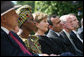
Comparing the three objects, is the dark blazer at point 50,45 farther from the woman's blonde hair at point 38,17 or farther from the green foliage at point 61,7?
the green foliage at point 61,7

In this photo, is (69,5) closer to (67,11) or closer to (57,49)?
(67,11)

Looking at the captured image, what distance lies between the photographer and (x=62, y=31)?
6148 millimetres

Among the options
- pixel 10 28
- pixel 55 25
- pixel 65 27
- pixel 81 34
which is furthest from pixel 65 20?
pixel 10 28

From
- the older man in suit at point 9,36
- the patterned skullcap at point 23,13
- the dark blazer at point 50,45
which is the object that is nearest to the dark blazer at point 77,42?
the dark blazer at point 50,45

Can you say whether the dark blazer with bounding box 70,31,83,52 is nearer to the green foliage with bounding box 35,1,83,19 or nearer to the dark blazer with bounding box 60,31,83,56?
the dark blazer with bounding box 60,31,83,56

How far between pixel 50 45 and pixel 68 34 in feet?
4.93

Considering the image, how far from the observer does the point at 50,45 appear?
4.91 metres

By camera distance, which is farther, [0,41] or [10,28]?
[10,28]

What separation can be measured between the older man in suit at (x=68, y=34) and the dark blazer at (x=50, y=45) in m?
0.38

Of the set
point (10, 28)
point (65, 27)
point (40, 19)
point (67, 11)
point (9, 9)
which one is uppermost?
point (9, 9)

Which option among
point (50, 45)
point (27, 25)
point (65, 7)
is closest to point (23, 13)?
point (27, 25)

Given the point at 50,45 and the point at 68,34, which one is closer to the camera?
the point at 50,45

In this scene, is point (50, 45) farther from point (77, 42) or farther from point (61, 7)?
point (61, 7)

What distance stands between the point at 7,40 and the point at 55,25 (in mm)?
3457
